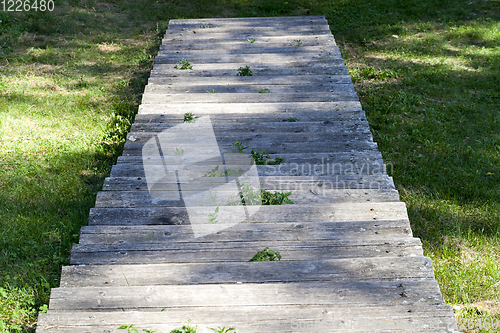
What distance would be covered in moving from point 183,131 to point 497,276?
332cm

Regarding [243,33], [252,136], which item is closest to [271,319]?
[252,136]

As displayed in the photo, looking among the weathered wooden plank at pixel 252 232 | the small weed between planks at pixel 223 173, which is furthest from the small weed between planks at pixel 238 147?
the weathered wooden plank at pixel 252 232

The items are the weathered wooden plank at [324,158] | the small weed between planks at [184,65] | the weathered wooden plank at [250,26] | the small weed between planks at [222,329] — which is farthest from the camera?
the weathered wooden plank at [250,26]

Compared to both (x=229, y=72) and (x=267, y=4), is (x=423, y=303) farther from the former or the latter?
(x=267, y=4)

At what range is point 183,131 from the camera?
4793 millimetres

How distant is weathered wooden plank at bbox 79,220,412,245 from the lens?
335cm

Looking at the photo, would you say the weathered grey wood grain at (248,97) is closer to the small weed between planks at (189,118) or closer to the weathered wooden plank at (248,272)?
the small weed between planks at (189,118)

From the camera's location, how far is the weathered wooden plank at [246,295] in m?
2.80

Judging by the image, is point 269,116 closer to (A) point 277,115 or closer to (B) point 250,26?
(A) point 277,115

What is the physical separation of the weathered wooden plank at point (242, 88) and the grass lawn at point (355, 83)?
2.29ft

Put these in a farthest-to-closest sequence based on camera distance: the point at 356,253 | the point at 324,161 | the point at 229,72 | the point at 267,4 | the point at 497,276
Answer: the point at 267,4
the point at 229,72
the point at 324,161
the point at 497,276
the point at 356,253

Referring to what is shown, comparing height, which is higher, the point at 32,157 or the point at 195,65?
the point at 195,65

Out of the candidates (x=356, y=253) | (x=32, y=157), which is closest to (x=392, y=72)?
(x=356, y=253)

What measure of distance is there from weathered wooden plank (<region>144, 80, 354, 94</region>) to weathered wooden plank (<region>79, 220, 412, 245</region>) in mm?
2587
